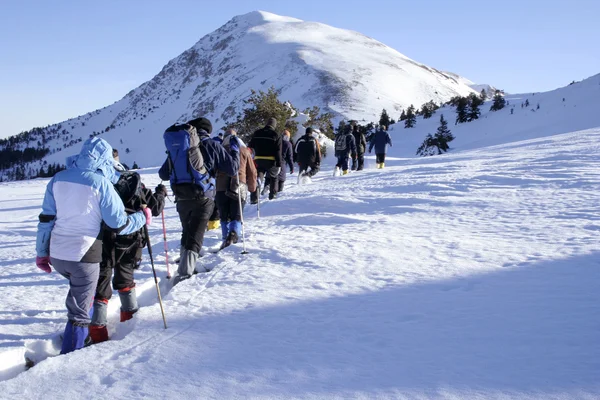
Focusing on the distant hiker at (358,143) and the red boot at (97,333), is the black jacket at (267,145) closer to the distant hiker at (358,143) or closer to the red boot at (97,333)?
the red boot at (97,333)

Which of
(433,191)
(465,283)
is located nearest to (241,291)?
(465,283)

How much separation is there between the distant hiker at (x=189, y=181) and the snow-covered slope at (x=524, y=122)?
92.2 feet

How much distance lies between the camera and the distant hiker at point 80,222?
3506mm

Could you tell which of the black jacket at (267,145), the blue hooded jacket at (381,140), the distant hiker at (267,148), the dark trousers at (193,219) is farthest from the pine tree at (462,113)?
the dark trousers at (193,219)

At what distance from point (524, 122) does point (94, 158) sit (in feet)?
128

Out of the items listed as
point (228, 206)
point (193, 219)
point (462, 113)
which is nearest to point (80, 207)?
point (193, 219)

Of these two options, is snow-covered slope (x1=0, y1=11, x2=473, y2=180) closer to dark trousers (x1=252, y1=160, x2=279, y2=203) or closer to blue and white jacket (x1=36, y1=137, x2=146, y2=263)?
dark trousers (x1=252, y1=160, x2=279, y2=203)

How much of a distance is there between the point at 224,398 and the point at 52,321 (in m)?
2.78

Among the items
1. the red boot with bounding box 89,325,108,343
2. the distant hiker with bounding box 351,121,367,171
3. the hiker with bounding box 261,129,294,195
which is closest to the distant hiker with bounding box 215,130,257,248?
the red boot with bounding box 89,325,108,343

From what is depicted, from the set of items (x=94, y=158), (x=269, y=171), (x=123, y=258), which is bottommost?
(x=123, y=258)

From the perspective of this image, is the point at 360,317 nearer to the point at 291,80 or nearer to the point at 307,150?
the point at 307,150

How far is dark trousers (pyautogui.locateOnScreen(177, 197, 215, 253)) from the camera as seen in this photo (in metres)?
5.25

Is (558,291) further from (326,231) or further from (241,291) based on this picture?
(326,231)

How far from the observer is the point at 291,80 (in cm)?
12144
